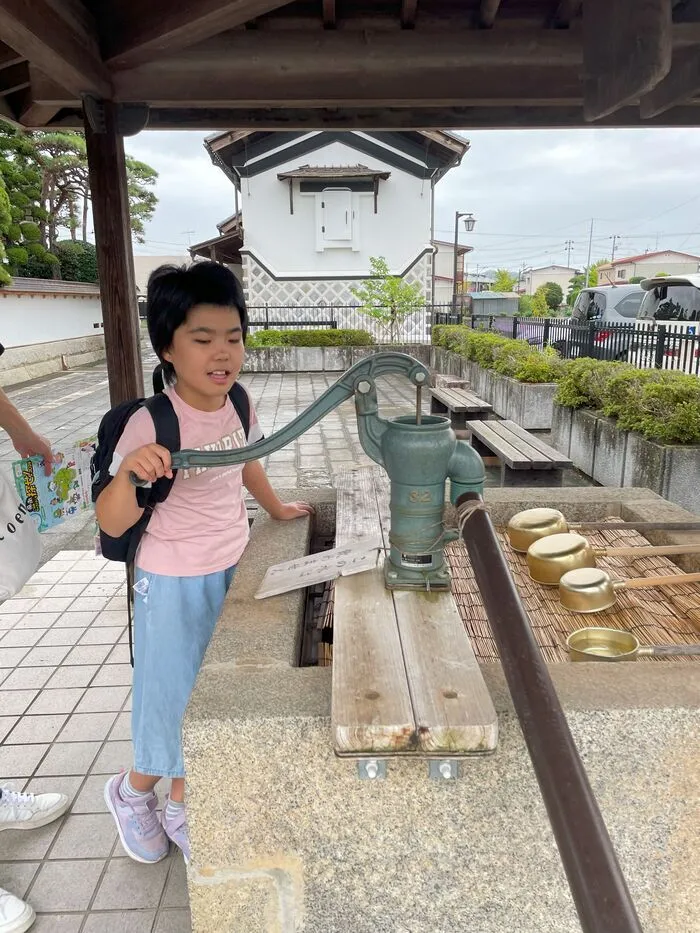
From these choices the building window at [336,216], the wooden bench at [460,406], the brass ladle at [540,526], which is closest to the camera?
the brass ladle at [540,526]

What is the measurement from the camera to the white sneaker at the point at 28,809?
232 centimetres

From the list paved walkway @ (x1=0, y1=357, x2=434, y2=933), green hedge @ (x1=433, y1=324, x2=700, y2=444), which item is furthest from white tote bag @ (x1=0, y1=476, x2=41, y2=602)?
green hedge @ (x1=433, y1=324, x2=700, y2=444)

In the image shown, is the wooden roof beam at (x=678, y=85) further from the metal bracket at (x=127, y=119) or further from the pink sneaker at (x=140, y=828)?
the pink sneaker at (x=140, y=828)

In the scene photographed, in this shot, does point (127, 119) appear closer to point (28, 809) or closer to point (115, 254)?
point (115, 254)

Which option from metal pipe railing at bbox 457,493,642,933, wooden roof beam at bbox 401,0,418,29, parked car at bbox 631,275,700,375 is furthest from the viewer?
parked car at bbox 631,275,700,375

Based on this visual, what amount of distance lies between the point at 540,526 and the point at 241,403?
1.33m

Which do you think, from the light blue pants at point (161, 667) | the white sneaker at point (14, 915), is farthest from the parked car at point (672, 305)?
the white sneaker at point (14, 915)

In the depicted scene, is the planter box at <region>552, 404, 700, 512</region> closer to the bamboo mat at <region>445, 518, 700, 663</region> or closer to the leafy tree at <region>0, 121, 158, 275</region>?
the bamboo mat at <region>445, 518, 700, 663</region>

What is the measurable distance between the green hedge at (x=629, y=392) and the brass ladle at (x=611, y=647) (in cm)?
354

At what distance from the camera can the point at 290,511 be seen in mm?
2561

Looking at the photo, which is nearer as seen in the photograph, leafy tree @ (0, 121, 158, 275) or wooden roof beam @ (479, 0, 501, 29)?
wooden roof beam @ (479, 0, 501, 29)

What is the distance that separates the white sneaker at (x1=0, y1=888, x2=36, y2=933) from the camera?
192 cm

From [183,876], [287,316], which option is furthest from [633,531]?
[287,316]

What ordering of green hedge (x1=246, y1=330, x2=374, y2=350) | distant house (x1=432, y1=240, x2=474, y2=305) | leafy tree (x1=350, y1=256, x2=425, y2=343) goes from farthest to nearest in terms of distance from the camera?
distant house (x1=432, y1=240, x2=474, y2=305) < leafy tree (x1=350, y1=256, x2=425, y2=343) < green hedge (x1=246, y1=330, x2=374, y2=350)
